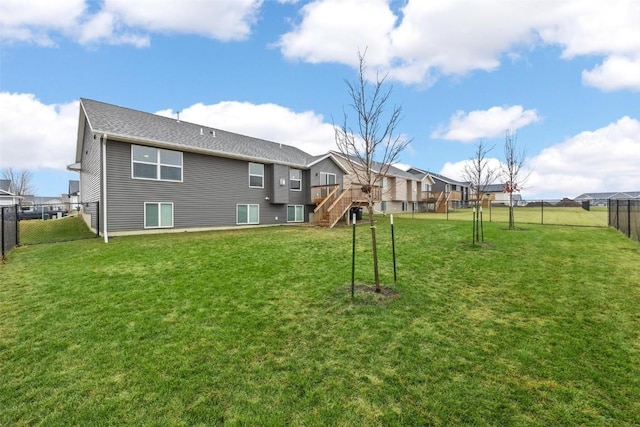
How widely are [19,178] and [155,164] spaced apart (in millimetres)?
50821

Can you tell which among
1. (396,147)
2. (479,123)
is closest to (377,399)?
(396,147)

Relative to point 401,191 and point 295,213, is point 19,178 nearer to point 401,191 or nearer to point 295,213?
point 295,213

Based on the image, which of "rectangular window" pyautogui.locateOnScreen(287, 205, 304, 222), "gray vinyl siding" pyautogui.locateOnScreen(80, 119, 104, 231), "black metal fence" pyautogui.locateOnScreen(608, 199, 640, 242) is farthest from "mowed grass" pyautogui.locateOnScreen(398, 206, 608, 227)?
"gray vinyl siding" pyautogui.locateOnScreen(80, 119, 104, 231)

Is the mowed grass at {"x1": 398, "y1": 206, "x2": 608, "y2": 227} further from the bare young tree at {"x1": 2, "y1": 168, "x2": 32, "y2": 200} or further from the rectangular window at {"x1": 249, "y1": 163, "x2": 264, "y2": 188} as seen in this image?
the bare young tree at {"x1": 2, "y1": 168, "x2": 32, "y2": 200}

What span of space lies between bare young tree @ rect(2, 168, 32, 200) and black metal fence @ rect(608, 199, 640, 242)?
65029 millimetres

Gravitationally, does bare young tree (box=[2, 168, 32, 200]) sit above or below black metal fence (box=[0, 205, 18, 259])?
above

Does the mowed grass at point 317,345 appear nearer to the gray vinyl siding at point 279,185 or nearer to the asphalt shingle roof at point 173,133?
the asphalt shingle roof at point 173,133

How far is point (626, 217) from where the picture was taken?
1188cm

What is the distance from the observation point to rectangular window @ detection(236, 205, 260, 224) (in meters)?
16.5

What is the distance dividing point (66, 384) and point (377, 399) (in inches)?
120

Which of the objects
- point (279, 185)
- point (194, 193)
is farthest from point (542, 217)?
point (194, 193)

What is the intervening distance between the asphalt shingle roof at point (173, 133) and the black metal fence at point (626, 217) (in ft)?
51.0

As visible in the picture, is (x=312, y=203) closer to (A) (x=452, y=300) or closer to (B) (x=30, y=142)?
(A) (x=452, y=300)

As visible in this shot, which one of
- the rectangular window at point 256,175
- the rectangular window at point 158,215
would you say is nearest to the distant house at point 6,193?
the rectangular window at point 158,215
